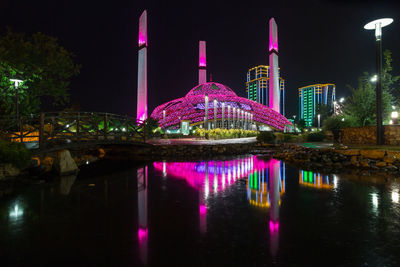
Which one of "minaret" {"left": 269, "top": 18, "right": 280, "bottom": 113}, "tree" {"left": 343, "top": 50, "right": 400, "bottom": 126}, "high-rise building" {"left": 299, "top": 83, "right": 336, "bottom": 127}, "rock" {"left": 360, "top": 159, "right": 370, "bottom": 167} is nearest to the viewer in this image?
"rock" {"left": 360, "top": 159, "right": 370, "bottom": 167}

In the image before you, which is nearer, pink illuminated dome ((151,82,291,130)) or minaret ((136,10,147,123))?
pink illuminated dome ((151,82,291,130))

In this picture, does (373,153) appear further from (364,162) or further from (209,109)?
(209,109)

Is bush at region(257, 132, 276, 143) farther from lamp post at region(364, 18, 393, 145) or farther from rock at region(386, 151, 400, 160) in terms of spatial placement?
rock at region(386, 151, 400, 160)

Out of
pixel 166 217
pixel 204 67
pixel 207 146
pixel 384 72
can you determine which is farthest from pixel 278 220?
pixel 204 67

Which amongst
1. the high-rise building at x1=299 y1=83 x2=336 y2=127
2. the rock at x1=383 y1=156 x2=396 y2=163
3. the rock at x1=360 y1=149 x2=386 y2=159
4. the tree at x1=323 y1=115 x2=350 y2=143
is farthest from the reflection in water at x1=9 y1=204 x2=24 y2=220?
the high-rise building at x1=299 y1=83 x2=336 y2=127

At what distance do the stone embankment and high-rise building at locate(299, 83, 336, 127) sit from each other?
136 meters

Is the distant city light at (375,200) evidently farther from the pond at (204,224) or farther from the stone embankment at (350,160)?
the stone embankment at (350,160)

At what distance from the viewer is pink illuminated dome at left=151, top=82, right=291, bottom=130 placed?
6638 cm

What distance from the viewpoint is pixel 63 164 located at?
10.8 metres

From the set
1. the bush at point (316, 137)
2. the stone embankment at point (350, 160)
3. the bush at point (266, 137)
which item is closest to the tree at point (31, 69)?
the stone embankment at point (350, 160)

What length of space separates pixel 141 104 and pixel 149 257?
70.0 meters

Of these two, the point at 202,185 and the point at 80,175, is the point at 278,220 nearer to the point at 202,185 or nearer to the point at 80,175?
the point at 202,185

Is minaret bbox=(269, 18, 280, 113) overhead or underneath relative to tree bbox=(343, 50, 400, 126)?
overhead

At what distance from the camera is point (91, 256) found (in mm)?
3609
